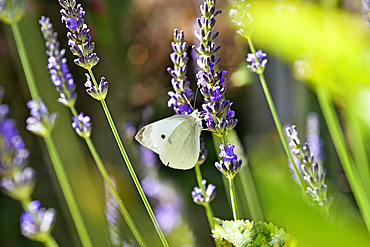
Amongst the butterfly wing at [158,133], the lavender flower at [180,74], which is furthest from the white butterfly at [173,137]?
the lavender flower at [180,74]

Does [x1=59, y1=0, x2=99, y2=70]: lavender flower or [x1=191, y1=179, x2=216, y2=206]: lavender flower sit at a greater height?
[x1=59, y1=0, x2=99, y2=70]: lavender flower

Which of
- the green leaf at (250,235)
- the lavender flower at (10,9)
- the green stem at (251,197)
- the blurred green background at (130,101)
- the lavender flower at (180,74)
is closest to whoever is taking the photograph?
the green leaf at (250,235)

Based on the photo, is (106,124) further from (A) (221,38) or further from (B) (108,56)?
(A) (221,38)

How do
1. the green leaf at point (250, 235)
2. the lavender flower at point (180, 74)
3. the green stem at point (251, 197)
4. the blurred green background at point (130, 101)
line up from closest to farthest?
the green leaf at point (250, 235), the lavender flower at point (180, 74), the green stem at point (251, 197), the blurred green background at point (130, 101)

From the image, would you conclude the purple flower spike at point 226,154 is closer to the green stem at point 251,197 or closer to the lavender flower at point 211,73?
the lavender flower at point 211,73

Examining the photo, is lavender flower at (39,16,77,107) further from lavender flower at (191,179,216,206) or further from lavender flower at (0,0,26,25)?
lavender flower at (191,179,216,206)

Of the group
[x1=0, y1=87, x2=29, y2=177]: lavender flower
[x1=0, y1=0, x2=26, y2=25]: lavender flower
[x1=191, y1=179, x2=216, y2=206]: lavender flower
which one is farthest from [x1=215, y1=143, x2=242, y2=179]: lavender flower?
[x1=0, y1=0, x2=26, y2=25]: lavender flower

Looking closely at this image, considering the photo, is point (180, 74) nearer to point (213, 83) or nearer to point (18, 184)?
point (213, 83)
